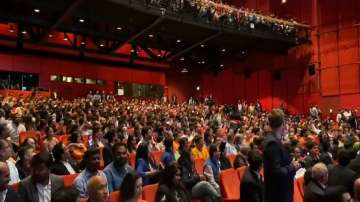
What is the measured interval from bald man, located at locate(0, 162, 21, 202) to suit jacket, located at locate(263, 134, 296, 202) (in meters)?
1.97

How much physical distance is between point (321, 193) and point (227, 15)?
54.2 ft

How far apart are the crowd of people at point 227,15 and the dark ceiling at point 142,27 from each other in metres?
0.23

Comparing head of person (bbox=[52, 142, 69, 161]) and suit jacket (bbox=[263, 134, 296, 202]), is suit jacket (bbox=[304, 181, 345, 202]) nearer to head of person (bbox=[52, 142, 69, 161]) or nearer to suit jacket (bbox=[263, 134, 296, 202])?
suit jacket (bbox=[263, 134, 296, 202])

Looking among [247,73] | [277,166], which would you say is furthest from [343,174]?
[247,73]

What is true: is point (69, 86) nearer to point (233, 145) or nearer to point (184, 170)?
point (233, 145)

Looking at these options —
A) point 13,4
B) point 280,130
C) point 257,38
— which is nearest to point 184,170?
point 280,130

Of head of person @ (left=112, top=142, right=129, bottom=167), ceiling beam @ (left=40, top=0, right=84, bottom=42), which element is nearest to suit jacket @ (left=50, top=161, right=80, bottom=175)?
head of person @ (left=112, top=142, right=129, bottom=167)

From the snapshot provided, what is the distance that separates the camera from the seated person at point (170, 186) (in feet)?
13.8

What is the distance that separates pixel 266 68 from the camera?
25359 millimetres

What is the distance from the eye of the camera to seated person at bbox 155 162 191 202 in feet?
13.8

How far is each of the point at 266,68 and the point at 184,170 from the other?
66.8 ft

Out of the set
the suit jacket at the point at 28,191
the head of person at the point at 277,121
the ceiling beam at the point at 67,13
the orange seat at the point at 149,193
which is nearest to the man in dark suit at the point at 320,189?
the head of person at the point at 277,121

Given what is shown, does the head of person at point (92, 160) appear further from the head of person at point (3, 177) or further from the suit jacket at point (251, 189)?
the suit jacket at point (251, 189)

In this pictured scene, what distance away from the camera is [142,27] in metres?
19.3
